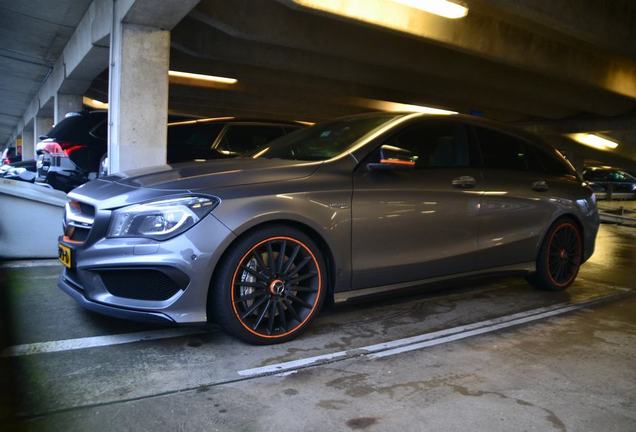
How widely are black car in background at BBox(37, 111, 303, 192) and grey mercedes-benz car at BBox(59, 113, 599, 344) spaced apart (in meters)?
3.06

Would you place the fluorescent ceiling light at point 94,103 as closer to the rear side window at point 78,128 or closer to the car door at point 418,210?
the rear side window at point 78,128

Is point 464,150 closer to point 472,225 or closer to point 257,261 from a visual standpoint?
point 472,225

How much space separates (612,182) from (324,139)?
23.4 metres

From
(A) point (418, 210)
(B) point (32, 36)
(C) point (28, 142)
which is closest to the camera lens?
(A) point (418, 210)

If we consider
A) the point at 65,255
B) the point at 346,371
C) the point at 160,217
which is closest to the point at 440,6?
the point at 160,217

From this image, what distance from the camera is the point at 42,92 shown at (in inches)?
797

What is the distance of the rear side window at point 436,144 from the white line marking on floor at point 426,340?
1356mm

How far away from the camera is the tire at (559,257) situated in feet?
17.4

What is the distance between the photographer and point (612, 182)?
24.0 metres

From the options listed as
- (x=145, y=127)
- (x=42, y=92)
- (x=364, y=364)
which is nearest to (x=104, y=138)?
(x=145, y=127)

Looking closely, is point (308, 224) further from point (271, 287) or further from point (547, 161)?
point (547, 161)

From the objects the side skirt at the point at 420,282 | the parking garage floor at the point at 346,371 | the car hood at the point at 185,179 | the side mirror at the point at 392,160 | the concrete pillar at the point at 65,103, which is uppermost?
the concrete pillar at the point at 65,103

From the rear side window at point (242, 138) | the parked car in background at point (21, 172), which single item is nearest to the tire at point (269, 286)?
the rear side window at point (242, 138)

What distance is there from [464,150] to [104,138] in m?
6.11
